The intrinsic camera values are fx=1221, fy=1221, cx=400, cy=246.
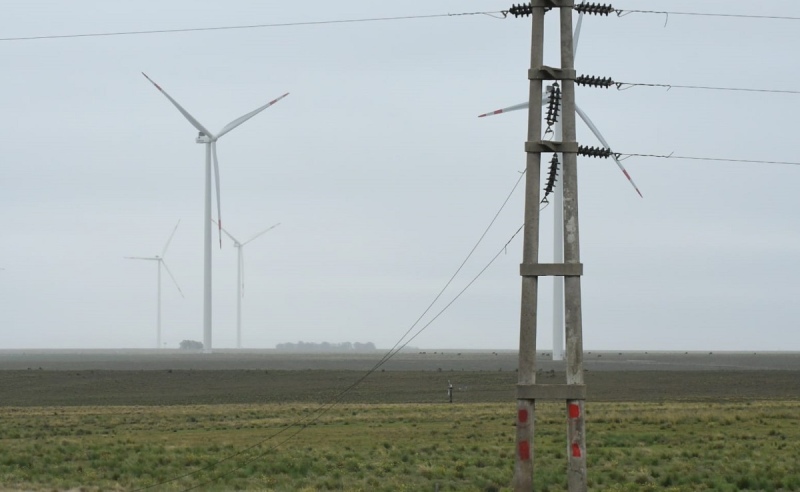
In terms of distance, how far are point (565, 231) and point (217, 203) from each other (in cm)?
9614

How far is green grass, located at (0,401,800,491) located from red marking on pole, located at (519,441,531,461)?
683 centimetres

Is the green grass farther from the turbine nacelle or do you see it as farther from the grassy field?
the turbine nacelle

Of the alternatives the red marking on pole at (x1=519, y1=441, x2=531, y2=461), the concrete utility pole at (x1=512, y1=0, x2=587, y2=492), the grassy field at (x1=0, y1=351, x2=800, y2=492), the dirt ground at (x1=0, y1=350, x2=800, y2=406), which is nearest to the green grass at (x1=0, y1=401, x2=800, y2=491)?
the grassy field at (x1=0, y1=351, x2=800, y2=492)

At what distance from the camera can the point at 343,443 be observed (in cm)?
4328

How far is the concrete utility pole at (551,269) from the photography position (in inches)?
833

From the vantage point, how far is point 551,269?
21.0 meters

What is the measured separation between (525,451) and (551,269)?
322 centimetres

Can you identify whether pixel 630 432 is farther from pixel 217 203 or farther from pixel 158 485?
pixel 217 203

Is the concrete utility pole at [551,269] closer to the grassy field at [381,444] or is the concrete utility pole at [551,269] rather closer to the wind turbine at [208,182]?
the grassy field at [381,444]

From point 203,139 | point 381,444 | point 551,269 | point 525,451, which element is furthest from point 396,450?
point 203,139

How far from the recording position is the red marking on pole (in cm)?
2130

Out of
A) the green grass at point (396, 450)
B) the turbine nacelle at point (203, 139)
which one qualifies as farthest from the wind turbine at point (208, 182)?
the green grass at point (396, 450)

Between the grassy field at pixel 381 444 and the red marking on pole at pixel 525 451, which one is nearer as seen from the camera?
the red marking on pole at pixel 525 451

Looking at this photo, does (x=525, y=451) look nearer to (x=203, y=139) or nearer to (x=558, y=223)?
(x=558, y=223)
